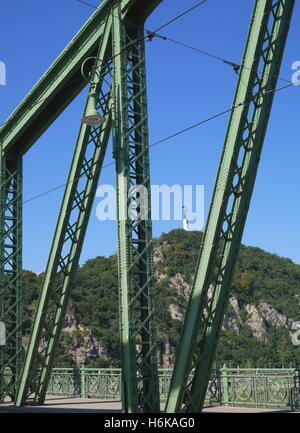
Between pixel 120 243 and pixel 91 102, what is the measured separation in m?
3.35

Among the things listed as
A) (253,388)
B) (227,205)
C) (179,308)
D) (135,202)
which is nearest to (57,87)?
(135,202)

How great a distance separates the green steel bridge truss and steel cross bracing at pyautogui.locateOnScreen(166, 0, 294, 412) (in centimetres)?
2

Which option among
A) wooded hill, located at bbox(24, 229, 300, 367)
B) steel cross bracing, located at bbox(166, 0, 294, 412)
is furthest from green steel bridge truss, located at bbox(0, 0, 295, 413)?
wooded hill, located at bbox(24, 229, 300, 367)

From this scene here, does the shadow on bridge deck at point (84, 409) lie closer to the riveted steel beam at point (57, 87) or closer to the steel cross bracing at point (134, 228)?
the steel cross bracing at point (134, 228)

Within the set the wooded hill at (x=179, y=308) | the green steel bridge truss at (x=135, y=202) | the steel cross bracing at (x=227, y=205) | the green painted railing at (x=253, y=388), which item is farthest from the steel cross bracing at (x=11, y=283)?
the wooded hill at (x=179, y=308)

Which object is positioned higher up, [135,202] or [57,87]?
[57,87]

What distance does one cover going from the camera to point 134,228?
44.2ft

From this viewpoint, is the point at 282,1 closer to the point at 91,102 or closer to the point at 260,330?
the point at 91,102

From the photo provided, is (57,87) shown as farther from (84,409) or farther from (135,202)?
(84,409)

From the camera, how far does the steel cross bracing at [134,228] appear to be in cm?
1277

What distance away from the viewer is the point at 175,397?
36.8ft

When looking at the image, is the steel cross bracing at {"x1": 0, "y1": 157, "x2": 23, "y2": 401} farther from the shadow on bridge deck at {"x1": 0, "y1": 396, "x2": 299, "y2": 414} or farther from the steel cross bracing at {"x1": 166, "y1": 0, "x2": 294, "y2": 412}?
the steel cross bracing at {"x1": 166, "y1": 0, "x2": 294, "y2": 412}

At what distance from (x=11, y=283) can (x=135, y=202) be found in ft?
29.0

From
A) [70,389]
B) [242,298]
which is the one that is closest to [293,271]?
[242,298]
